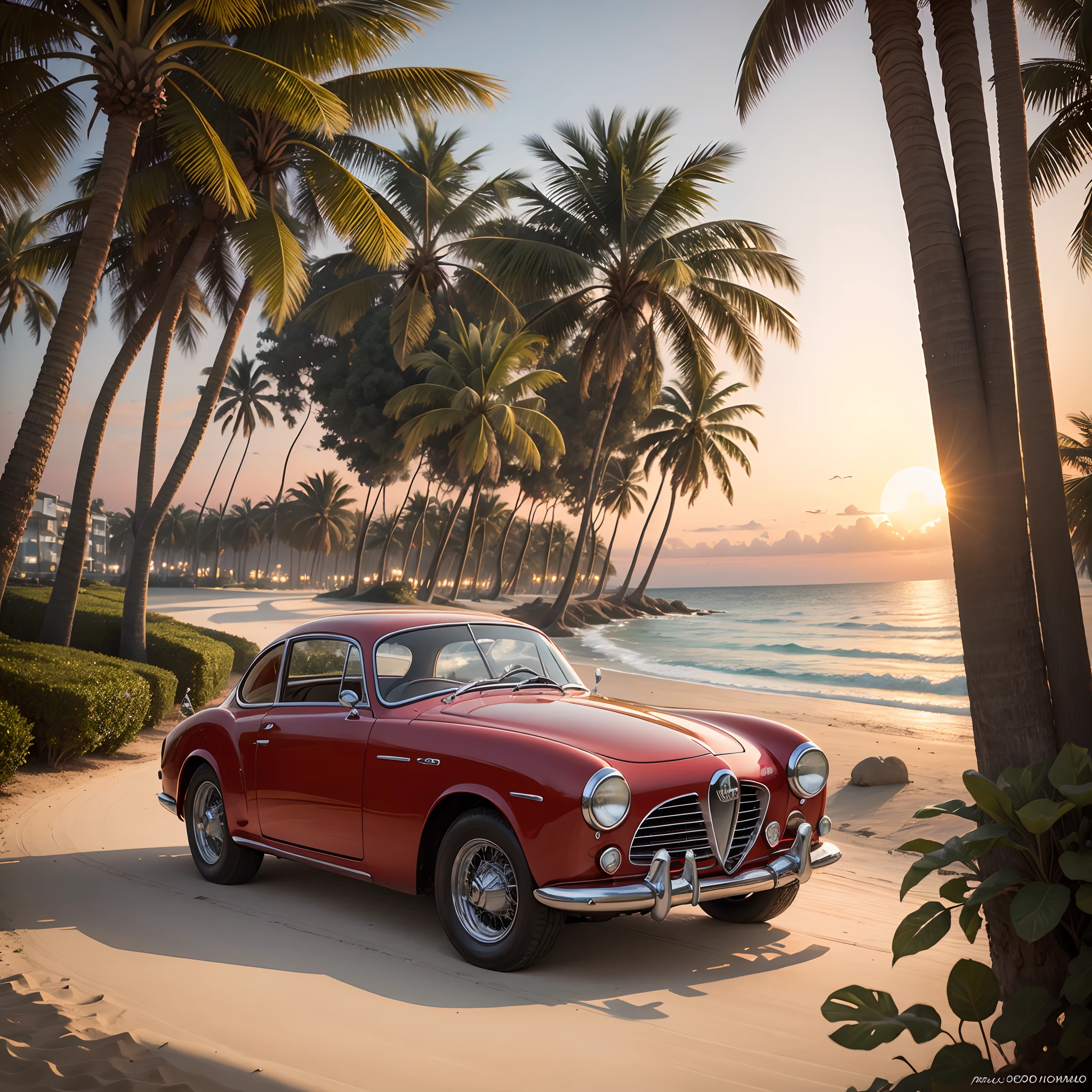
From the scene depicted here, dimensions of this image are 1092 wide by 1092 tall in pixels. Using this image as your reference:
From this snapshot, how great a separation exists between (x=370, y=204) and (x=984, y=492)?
11823 millimetres

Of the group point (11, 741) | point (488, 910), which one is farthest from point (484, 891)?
point (11, 741)

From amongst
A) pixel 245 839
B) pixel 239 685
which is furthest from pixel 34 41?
A: pixel 245 839

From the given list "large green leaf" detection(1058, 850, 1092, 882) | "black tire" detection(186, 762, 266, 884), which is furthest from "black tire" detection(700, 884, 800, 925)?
"black tire" detection(186, 762, 266, 884)

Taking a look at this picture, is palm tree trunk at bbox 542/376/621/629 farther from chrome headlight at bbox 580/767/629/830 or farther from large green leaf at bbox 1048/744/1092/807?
large green leaf at bbox 1048/744/1092/807

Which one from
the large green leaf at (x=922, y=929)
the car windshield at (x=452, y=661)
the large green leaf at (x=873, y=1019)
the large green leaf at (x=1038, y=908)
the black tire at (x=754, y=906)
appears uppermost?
the car windshield at (x=452, y=661)

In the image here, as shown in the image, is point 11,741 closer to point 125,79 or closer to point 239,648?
point 125,79

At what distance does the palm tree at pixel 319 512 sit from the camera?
88625mm

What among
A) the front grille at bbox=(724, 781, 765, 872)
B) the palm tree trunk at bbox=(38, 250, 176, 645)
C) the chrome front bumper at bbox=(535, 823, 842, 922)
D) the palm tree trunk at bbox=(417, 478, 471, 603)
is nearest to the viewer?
the chrome front bumper at bbox=(535, 823, 842, 922)

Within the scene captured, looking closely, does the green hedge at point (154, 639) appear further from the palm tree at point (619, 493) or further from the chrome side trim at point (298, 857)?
the palm tree at point (619, 493)

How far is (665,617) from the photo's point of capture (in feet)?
220

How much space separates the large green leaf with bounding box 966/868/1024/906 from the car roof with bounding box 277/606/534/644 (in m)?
3.43

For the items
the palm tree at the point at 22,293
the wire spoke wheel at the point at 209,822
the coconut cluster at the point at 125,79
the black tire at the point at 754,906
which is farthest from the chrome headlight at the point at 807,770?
the palm tree at the point at 22,293

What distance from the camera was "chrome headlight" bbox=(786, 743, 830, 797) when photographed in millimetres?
5160

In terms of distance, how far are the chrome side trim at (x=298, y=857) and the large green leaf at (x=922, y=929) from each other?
3.13 metres
